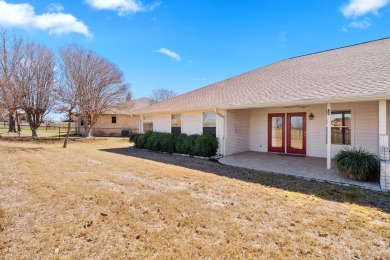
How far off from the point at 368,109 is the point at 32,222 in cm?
1074

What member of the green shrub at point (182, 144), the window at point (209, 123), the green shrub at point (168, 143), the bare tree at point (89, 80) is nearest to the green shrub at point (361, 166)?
the window at point (209, 123)

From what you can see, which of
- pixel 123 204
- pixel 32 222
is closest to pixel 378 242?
pixel 123 204

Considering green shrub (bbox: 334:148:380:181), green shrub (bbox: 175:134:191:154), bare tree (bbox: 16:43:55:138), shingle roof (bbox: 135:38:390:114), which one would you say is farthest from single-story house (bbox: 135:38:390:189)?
bare tree (bbox: 16:43:55:138)

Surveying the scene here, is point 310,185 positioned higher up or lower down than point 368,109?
lower down

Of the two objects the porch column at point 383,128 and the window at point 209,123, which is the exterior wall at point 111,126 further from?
the porch column at point 383,128

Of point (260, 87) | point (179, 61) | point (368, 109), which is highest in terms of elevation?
point (179, 61)

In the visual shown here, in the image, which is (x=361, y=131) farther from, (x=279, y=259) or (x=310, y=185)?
(x=279, y=259)

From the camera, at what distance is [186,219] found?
3.73 meters

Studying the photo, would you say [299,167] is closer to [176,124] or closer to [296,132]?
[296,132]

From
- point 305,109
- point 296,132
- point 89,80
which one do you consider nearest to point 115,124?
point 89,80

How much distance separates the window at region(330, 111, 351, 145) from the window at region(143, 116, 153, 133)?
10.7 m

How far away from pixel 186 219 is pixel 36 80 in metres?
22.3

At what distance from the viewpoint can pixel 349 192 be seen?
5371 mm

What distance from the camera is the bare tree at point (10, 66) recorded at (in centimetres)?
1889
